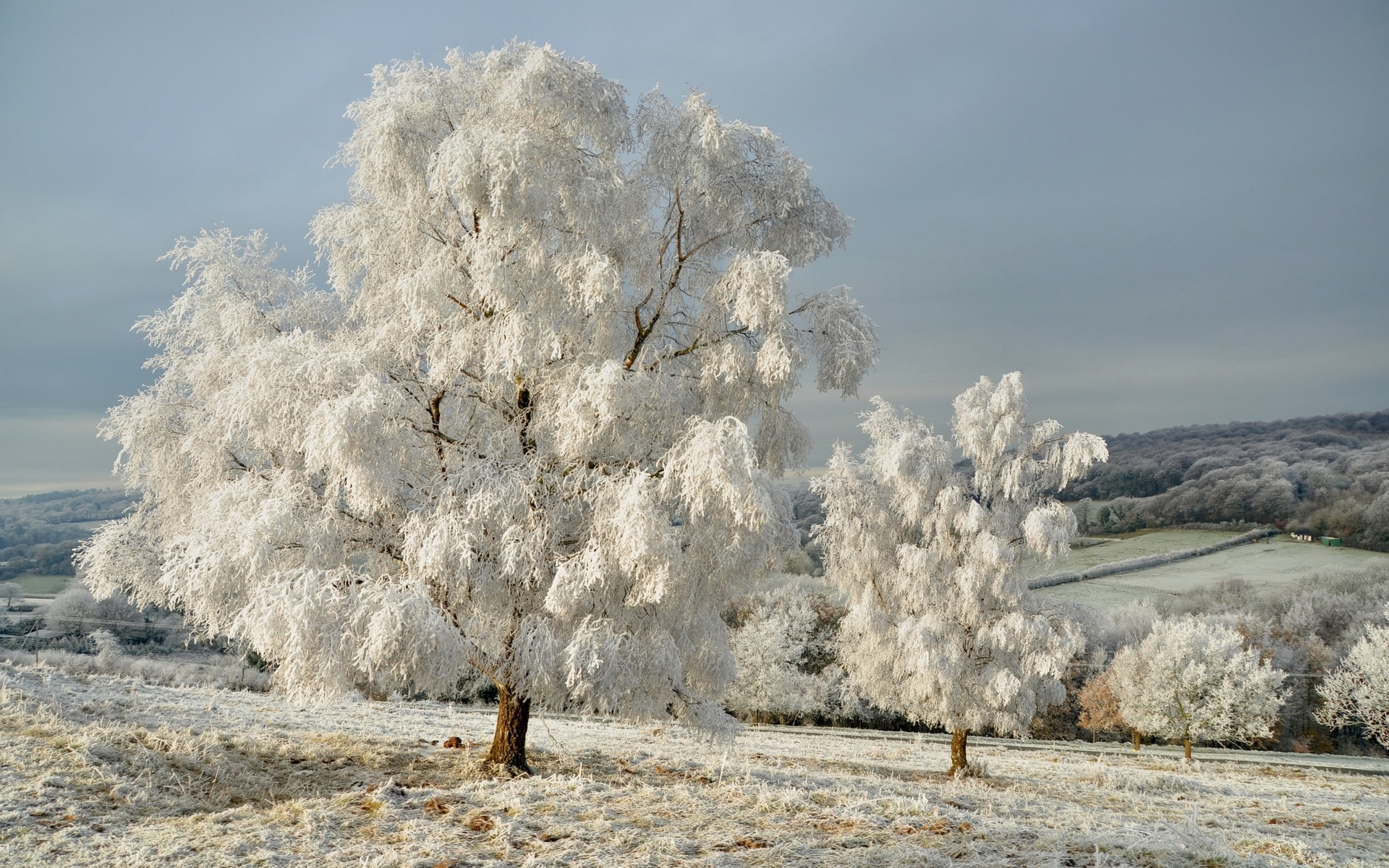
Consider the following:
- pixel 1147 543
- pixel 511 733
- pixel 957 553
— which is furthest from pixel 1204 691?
pixel 1147 543

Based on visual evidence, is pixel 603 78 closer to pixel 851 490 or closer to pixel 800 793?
pixel 800 793

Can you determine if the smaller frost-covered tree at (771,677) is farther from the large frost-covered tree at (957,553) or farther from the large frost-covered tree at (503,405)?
the large frost-covered tree at (503,405)

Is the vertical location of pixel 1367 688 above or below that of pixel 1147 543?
below

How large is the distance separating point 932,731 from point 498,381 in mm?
36208

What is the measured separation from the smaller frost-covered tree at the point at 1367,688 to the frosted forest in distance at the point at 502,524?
18.2m

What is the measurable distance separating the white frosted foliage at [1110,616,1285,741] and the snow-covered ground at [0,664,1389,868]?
1473cm

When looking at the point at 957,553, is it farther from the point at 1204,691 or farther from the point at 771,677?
the point at 771,677

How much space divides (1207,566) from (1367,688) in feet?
89.3

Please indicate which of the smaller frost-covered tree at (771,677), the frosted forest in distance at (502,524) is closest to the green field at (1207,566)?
the smaller frost-covered tree at (771,677)

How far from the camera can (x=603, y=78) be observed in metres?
9.97

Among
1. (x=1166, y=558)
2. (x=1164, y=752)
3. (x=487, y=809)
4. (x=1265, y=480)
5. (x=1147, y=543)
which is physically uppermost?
(x=1265, y=480)

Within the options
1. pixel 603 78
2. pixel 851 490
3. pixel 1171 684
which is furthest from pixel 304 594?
→ pixel 1171 684

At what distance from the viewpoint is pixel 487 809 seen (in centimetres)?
703

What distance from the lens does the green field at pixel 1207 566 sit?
1884 inches
